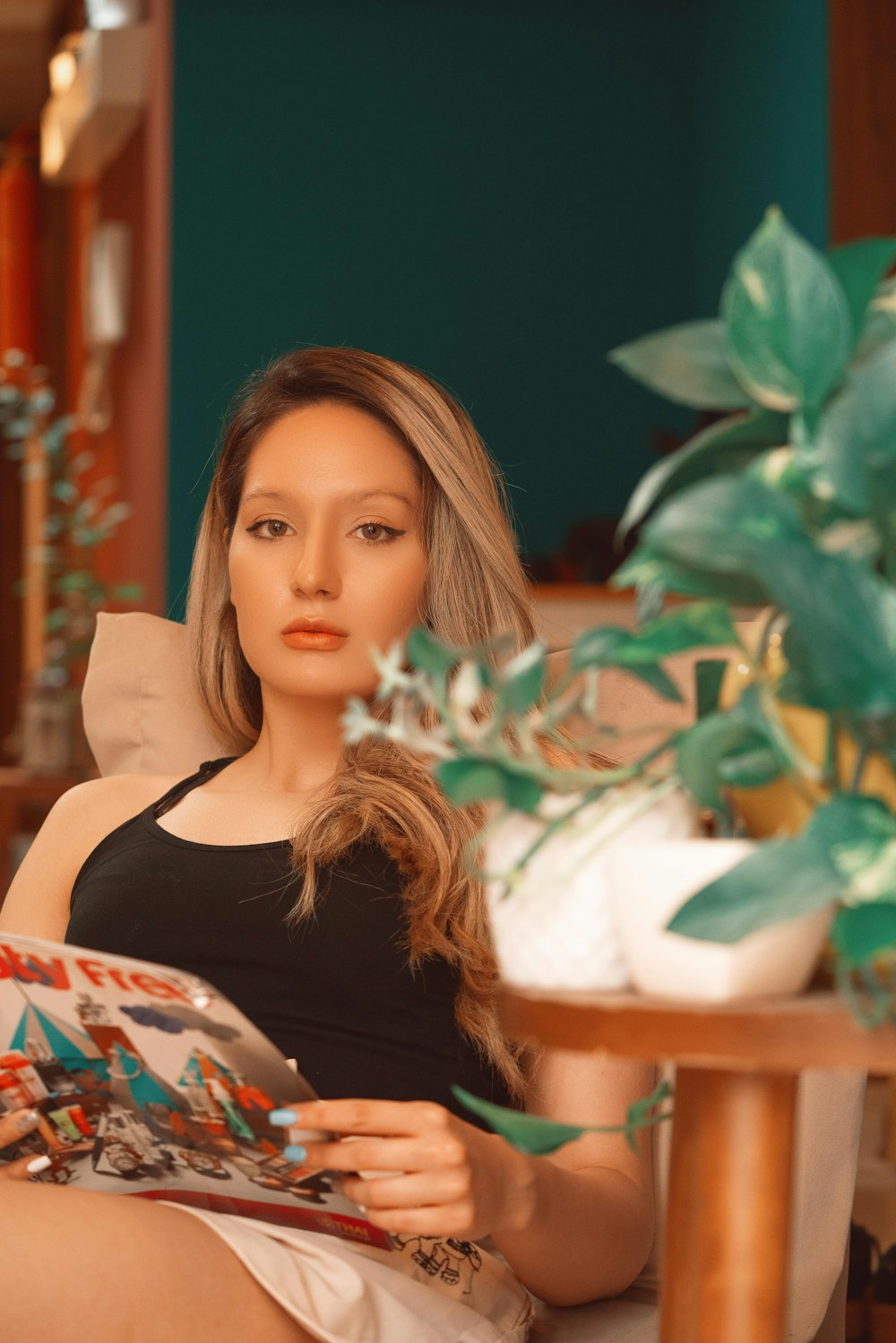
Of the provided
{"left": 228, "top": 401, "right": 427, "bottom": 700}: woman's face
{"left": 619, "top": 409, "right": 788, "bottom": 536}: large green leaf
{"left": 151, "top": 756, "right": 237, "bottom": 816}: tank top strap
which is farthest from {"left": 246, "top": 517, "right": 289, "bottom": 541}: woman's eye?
{"left": 619, "top": 409, "right": 788, "bottom": 536}: large green leaf

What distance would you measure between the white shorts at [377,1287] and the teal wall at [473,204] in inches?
111

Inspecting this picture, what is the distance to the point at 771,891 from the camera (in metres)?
0.59

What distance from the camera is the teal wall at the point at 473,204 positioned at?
397 cm

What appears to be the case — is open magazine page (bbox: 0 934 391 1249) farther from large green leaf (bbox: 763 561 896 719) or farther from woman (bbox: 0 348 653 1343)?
large green leaf (bbox: 763 561 896 719)

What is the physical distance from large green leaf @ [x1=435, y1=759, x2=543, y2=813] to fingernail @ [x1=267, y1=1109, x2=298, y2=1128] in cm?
33

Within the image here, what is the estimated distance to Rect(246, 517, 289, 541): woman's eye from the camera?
1460 mm

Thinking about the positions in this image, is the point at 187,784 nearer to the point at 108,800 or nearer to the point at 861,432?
the point at 108,800

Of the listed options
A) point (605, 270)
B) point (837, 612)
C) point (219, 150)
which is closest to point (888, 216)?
point (605, 270)

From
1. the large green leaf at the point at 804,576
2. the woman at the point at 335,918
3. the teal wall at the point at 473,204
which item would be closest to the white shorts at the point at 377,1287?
the woman at the point at 335,918

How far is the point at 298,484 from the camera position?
145 cm

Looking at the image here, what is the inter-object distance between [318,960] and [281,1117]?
14.1 inches

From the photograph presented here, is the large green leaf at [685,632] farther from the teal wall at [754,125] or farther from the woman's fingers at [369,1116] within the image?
the teal wall at [754,125]

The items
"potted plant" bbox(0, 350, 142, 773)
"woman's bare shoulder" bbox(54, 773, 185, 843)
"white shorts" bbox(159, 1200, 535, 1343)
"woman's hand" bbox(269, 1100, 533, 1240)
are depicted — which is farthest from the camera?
"potted plant" bbox(0, 350, 142, 773)

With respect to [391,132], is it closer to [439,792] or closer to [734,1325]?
[439,792]
